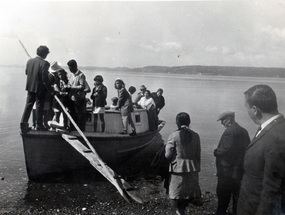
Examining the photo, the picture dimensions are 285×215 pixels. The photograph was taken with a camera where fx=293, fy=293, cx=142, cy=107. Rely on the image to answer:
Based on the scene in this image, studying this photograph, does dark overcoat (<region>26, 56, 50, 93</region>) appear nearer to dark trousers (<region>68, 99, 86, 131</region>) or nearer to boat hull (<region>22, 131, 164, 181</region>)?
dark trousers (<region>68, 99, 86, 131</region>)

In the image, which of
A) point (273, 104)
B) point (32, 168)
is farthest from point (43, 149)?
point (273, 104)

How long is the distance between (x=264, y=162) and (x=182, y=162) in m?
2.18

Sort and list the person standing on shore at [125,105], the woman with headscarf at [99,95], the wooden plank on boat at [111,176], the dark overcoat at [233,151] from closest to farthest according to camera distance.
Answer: the dark overcoat at [233,151], the wooden plank on boat at [111,176], the woman with headscarf at [99,95], the person standing on shore at [125,105]

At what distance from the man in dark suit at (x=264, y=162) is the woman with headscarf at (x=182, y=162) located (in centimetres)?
180

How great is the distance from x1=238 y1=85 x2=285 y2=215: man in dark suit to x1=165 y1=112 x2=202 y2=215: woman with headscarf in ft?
5.90

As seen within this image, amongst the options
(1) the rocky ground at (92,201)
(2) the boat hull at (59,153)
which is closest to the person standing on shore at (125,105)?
(2) the boat hull at (59,153)

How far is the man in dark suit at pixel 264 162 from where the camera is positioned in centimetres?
248

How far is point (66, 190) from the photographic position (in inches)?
332

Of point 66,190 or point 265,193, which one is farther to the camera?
point 66,190

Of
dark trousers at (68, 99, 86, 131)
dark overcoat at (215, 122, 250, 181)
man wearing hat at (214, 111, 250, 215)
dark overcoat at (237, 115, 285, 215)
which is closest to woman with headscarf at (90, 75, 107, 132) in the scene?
dark trousers at (68, 99, 86, 131)

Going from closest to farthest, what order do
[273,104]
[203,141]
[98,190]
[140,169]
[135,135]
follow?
[273,104] < [98,190] < [135,135] < [140,169] < [203,141]

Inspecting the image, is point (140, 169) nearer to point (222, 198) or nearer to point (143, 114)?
point (143, 114)

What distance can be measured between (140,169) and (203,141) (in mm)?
7876

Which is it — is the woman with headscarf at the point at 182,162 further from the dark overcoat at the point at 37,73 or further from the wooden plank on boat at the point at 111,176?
the dark overcoat at the point at 37,73
